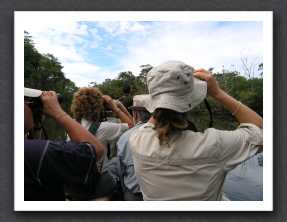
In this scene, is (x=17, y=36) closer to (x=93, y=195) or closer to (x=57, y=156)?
(x=57, y=156)

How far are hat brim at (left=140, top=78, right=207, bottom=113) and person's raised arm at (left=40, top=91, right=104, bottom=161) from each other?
317 mm

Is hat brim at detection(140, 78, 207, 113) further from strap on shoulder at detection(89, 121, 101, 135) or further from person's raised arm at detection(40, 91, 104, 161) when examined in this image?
strap on shoulder at detection(89, 121, 101, 135)

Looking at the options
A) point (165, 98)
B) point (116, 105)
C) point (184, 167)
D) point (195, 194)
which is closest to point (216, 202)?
point (195, 194)

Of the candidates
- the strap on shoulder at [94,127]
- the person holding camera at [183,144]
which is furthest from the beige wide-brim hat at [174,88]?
the strap on shoulder at [94,127]

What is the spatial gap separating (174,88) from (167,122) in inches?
5.5

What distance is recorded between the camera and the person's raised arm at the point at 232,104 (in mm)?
932

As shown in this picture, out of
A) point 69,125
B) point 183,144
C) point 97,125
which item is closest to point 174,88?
point 183,144

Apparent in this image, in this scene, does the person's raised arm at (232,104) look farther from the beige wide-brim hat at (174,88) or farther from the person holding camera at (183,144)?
the beige wide-brim hat at (174,88)

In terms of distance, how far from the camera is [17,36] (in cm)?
126

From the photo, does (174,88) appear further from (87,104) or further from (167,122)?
(87,104)

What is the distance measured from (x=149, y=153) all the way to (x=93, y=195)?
92cm

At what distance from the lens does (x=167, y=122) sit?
0.83 m

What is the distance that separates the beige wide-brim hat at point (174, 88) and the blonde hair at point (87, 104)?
36.1 inches

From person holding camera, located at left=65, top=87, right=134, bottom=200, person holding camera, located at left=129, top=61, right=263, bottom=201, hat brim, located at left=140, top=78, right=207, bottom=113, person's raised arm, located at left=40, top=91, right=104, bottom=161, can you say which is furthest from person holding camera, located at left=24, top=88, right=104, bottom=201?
person holding camera, located at left=65, top=87, right=134, bottom=200
